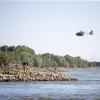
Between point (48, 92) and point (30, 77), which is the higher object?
point (30, 77)

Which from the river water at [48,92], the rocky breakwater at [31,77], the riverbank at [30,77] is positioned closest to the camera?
the river water at [48,92]

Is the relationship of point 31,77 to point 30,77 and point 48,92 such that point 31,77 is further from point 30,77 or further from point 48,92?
point 48,92

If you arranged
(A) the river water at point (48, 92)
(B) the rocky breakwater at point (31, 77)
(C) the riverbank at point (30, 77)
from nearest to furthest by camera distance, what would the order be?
(A) the river water at point (48, 92), (C) the riverbank at point (30, 77), (B) the rocky breakwater at point (31, 77)

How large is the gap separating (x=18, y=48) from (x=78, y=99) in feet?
493

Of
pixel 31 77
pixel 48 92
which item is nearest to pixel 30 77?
pixel 31 77

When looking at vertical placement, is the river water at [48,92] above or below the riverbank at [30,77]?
below

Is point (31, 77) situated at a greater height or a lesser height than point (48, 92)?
greater

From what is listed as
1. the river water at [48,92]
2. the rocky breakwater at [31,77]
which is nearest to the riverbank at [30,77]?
the rocky breakwater at [31,77]

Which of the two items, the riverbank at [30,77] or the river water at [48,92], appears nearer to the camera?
the river water at [48,92]

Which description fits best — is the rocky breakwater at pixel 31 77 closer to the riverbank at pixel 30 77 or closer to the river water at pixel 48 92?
the riverbank at pixel 30 77

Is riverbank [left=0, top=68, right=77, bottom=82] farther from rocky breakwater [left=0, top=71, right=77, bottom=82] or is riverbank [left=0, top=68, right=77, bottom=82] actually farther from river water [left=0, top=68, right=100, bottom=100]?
river water [left=0, top=68, right=100, bottom=100]

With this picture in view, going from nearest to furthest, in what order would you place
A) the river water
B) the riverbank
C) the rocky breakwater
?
the river water, the riverbank, the rocky breakwater

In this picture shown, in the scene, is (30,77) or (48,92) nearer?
(48,92)

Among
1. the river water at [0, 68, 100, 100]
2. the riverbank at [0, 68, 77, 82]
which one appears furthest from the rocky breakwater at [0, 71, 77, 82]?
the river water at [0, 68, 100, 100]
